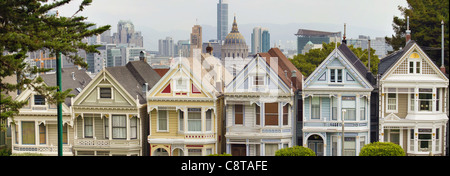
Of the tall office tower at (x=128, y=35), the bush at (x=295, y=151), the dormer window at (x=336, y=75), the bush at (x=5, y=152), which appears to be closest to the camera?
the bush at (x=295, y=151)

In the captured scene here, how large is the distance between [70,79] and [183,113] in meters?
7.50

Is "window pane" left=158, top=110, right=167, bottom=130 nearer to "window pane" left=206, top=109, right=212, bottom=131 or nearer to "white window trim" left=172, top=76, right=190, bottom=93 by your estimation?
"white window trim" left=172, top=76, right=190, bottom=93

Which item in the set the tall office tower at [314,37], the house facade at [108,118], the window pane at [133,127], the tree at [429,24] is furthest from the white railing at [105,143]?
the tall office tower at [314,37]

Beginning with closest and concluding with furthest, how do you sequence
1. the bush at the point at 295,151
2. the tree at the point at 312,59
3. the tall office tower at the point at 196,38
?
the bush at the point at 295,151, the tall office tower at the point at 196,38, the tree at the point at 312,59

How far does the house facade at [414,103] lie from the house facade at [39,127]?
51.7 feet

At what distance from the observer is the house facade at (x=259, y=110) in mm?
A: 31031

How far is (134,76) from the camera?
34969 millimetres

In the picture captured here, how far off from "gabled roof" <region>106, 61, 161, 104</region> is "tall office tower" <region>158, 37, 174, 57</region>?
756cm

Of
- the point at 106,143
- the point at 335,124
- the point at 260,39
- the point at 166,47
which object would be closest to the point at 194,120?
the point at 106,143

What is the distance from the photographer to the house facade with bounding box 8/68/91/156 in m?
31.7

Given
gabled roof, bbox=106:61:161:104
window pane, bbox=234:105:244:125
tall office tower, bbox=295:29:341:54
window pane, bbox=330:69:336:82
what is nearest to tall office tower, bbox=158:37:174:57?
gabled roof, bbox=106:61:161:104

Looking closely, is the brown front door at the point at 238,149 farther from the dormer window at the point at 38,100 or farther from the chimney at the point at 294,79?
the dormer window at the point at 38,100

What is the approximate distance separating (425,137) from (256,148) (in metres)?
8.48

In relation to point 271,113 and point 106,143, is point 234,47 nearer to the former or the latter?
point 271,113
